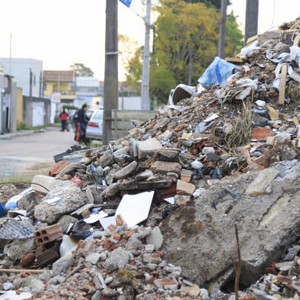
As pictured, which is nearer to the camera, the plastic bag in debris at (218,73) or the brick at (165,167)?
the brick at (165,167)

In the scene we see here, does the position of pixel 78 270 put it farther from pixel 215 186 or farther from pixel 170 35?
pixel 170 35

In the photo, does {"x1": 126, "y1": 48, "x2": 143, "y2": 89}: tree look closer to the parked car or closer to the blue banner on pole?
the parked car

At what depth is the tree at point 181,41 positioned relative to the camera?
3775cm

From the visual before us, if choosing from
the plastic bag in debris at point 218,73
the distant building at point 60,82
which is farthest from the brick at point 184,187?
the distant building at point 60,82

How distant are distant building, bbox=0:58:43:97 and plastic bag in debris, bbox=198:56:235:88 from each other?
5347cm

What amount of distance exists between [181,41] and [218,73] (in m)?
29.3

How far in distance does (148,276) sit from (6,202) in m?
3.84

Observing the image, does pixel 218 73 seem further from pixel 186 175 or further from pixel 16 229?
pixel 16 229

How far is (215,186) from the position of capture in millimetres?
5840

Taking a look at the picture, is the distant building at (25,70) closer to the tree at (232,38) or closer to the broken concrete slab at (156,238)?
the tree at (232,38)

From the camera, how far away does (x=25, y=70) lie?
65.4 meters

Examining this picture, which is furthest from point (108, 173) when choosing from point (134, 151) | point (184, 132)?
point (184, 132)

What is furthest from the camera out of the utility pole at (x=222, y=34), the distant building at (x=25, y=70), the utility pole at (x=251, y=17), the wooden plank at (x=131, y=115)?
the distant building at (x=25, y=70)

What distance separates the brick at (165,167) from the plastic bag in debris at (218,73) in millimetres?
3359
